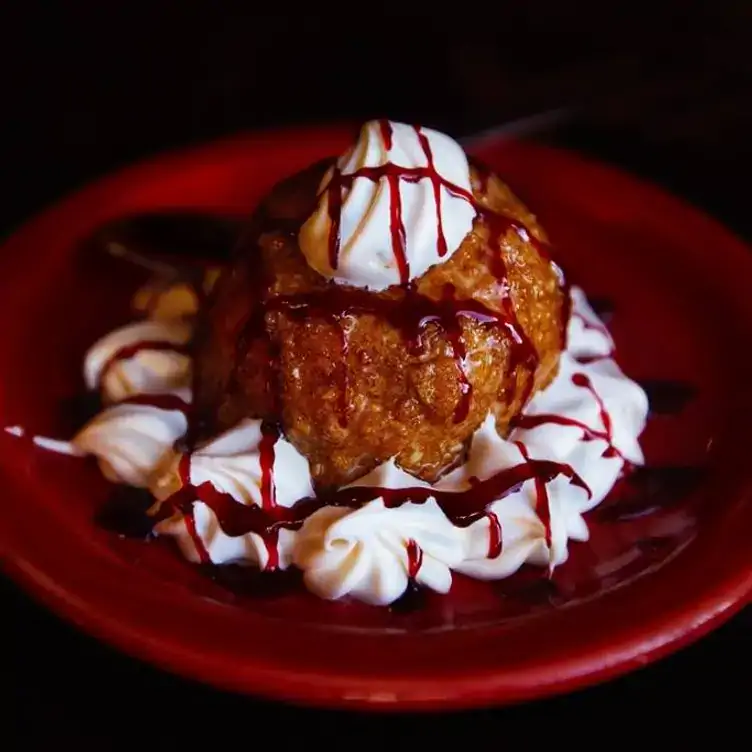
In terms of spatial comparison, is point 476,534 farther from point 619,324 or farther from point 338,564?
point 619,324

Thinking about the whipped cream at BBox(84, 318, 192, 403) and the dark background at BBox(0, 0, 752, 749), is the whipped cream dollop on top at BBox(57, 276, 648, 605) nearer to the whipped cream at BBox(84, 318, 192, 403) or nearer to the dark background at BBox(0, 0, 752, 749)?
the whipped cream at BBox(84, 318, 192, 403)

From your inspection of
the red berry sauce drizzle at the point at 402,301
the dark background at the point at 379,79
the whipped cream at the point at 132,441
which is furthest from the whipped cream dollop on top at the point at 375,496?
the dark background at the point at 379,79

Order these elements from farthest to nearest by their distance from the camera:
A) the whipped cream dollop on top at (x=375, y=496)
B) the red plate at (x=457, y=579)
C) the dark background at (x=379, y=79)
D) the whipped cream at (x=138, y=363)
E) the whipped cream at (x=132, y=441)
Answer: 1. the dark background at (x=379, y=79)
2. the whipped cream at (x=138, y=363)
3. the whipped cream at (x=132, y=441)
4. the whipped cream dollop on top at (x=375, y=496)
5. the red plate at (x=457, y=579)

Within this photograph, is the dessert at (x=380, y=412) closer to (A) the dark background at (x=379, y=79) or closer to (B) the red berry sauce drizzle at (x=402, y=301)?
(B) the red berry sauce drizzle at (x=402, y=301)

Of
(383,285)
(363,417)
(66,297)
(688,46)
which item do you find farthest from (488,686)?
(688,46)

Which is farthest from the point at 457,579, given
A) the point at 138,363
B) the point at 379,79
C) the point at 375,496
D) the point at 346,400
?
the point at 379,79

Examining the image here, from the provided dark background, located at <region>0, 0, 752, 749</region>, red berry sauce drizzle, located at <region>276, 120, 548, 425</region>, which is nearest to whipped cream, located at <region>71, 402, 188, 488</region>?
red berry sauce drizzle, located at <region>276, 120, 548, 425</region>

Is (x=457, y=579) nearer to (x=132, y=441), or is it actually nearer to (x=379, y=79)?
(x=132, y=441)
